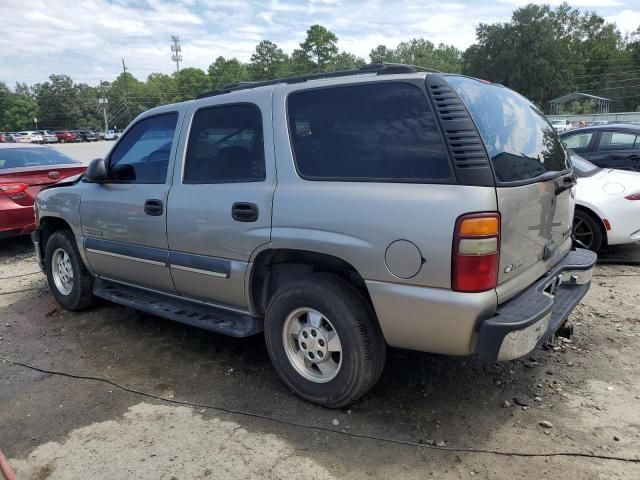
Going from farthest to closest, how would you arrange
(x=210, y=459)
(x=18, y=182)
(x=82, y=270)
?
1. (x=18, y=182)
2. (x=82, y=270)
3. (x=210, y=459)

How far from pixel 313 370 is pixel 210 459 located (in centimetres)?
81

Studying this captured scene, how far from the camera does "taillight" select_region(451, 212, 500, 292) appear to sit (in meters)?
2.42

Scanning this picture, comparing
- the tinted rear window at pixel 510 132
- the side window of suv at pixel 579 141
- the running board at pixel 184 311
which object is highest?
the tinted rear window at pixel 510 132

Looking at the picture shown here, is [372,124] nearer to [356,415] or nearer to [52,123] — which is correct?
[356,415]

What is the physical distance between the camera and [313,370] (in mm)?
3180

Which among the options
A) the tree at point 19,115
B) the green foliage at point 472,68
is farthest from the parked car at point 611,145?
Answer: the tree at point 19,115

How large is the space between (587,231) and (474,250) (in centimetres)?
424

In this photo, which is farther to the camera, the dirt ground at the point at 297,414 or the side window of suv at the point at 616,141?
the side window of suv at the point at 616,141

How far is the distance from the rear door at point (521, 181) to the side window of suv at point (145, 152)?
7.28 feet

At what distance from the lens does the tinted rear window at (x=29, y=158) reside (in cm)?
773

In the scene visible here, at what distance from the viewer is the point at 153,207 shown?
3.77 m

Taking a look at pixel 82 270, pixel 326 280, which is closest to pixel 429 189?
pixel 326 280

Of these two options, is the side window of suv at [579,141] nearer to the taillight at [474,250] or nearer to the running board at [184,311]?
the taillight at [474,250]

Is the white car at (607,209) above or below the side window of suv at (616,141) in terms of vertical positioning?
below
